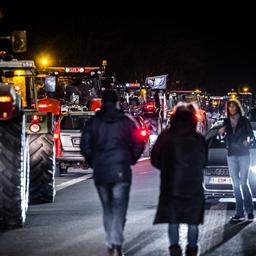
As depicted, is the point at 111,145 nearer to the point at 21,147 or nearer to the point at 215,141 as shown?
the point at 21,147

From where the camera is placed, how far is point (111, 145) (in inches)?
291

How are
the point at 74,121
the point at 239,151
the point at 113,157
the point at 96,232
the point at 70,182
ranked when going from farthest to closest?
1. the point at 74,121
2. the point at 70,182
3. the point at 239,151
4. the point at 96,232
5. the point at 113,157

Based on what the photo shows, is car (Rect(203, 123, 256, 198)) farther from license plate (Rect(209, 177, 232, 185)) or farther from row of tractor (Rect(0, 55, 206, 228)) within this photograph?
row of tractor (Rect(0, 55, 206, 228))

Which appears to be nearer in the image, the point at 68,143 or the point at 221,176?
the point at 221,176

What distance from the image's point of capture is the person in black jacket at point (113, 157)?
7.36 m

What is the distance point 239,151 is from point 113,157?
3.10 metres

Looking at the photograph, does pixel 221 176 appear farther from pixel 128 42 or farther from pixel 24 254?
pixel 128 42

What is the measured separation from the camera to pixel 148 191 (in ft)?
44.9

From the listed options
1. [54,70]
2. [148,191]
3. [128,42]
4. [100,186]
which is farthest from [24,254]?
[128,42]

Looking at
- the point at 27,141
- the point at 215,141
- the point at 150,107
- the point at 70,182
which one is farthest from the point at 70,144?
the point at 150,107

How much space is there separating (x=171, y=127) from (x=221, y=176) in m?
4.33

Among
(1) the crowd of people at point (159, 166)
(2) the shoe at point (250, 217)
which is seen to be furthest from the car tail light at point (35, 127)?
(1) the crowd of people at point (159, 166)

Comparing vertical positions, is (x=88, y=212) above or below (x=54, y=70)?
below

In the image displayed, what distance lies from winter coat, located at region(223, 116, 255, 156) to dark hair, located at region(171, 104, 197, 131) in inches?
110
